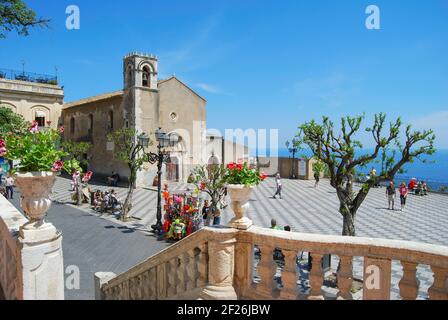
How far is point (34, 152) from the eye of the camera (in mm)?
3422

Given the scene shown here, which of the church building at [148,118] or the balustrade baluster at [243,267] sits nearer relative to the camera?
the balustrade baluster at [243,267]

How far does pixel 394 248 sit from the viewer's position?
3104 mm

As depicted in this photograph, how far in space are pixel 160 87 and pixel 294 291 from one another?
26719 mm

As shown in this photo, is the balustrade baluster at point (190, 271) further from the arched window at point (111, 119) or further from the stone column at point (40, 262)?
the arched window at point (111, 119)

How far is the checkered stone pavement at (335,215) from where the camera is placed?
1291 cm

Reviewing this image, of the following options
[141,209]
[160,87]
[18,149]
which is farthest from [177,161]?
[18,149]

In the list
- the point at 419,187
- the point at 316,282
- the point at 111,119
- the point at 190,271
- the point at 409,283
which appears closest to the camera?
the point at 409,283

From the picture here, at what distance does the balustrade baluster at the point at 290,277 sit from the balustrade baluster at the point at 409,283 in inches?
39.4

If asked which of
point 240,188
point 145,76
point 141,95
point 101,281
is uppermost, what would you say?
point 145,76

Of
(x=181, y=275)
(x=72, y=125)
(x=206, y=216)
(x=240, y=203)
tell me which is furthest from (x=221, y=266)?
(x=72, y=125)

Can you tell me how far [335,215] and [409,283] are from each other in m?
15.4

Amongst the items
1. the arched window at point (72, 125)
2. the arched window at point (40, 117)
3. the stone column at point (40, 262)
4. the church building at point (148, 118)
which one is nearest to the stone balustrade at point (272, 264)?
the stone column at point (40, 262)

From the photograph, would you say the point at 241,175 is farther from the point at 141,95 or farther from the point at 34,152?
the point at 141,95
